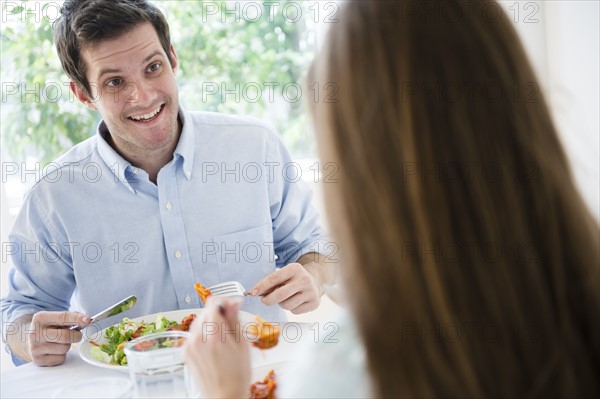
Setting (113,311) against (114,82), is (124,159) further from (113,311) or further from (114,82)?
(113,311)

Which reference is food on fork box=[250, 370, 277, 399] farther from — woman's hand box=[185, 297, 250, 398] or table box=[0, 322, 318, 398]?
woman's hand box=[185, 297, 250, 398]

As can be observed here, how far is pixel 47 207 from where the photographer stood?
1.89m

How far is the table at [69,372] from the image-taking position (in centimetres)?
140

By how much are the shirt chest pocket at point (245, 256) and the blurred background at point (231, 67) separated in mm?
1093

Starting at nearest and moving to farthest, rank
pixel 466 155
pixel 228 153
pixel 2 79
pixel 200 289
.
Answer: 1. pixel 466 155
2. pixel 200 289
3. pixel 228 153
4. pixel 2 79

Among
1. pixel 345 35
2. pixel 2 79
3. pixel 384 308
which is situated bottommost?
pixel 384 308

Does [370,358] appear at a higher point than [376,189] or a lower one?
lower

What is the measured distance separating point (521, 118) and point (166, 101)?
1287 millimetres

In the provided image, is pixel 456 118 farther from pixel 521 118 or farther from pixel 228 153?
pixel 228 153

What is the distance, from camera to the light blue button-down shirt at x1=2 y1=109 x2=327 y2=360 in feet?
6.14

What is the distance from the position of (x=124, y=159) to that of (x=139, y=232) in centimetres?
21

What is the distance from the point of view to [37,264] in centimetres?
185

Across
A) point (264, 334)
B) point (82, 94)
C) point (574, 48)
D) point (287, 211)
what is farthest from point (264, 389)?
point (574, 48)

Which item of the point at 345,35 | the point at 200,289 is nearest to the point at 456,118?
the point at 345,35
